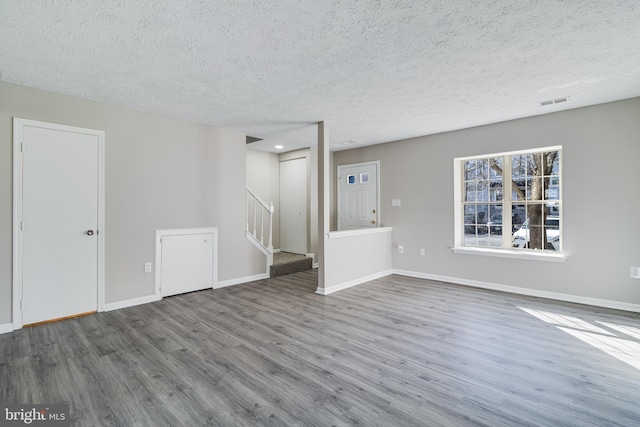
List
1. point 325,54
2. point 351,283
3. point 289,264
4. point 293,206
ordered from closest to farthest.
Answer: point 325,54 → point 351,283 → point 289,264 → point 293,206

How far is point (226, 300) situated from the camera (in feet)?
13.3

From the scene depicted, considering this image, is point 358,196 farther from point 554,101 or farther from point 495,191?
point 554,101

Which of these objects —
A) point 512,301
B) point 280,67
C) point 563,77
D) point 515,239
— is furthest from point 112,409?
point 515,239

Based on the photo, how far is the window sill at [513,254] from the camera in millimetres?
4045

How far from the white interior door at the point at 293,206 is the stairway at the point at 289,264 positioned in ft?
1.40

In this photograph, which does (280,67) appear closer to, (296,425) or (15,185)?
(296,425)

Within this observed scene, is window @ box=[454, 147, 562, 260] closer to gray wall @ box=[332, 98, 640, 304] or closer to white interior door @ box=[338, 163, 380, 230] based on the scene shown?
gray wall @ box=[332, 98, 640, 304]

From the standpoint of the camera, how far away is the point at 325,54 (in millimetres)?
2486

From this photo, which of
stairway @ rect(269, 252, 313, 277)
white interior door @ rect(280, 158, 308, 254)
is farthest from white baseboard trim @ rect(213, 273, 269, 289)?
white interior door @ rect(280, 158, 308, 254)

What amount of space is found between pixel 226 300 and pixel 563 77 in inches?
180

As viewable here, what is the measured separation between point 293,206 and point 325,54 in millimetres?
4537

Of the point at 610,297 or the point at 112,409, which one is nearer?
the point at 112,409

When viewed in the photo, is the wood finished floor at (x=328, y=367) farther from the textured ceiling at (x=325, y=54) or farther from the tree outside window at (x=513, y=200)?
the textured ceiling at (x=325, y=54)

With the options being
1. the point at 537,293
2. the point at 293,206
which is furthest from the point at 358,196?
the point at 537,293
